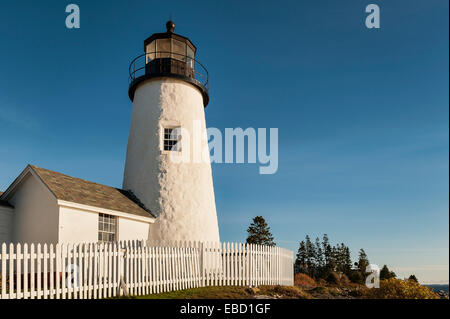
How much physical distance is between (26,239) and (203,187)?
8.21 meters

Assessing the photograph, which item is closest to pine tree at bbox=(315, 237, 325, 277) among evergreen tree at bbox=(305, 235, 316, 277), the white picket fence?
evergreen tree at bbox=(305, 235, 316, 277)

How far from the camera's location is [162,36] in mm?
19922

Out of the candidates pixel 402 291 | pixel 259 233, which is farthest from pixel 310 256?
pixel 402 291

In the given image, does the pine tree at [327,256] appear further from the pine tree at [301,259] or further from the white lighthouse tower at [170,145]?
the white lighthouse tower at [170,145]

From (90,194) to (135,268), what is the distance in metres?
4.76

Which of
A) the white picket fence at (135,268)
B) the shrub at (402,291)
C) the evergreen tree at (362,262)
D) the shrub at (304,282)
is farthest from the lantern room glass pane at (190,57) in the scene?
the evergreen tree at (362,262)

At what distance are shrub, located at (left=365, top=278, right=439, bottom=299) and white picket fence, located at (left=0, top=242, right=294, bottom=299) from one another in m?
4.27

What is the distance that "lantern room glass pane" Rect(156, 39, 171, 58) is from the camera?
2000 cm

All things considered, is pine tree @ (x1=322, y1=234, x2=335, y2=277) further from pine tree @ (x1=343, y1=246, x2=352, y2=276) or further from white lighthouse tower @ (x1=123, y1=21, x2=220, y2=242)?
white lighthouse tower @ (x1=123, y1=21, x2=220, y2=242)

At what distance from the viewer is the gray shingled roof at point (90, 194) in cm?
1378

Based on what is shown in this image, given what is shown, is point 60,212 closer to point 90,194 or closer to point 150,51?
point 90,194

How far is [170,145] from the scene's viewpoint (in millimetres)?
18781
